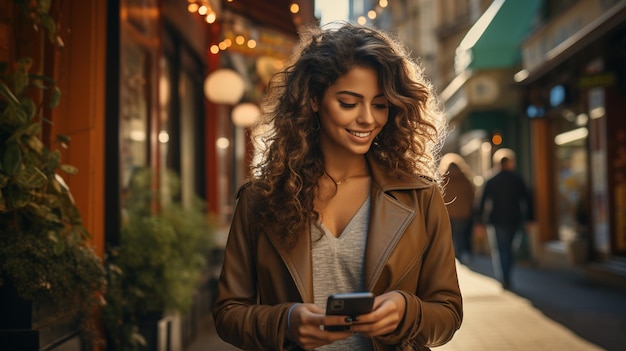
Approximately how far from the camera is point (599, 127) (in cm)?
1416

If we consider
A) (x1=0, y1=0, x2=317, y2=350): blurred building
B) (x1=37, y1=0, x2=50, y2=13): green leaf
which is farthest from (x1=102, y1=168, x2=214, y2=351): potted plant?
(x1=37, y1=0, x2=50, y2=13): green leaf

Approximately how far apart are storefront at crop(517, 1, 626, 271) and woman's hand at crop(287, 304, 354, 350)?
9807 mm

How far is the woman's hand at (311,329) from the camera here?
2309mm

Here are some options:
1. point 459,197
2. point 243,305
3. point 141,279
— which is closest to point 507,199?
point 459,197

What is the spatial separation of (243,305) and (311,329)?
367mm

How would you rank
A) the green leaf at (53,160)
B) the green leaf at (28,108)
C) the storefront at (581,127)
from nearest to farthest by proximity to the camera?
the green leaf at (28,108) → the green leaf at (53,160) → the storefront at (581,127)

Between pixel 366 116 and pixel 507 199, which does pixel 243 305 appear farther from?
pixel 507 199

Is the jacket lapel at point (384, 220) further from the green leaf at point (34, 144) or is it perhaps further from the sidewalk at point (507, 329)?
the sidewalk at point (507, 329)

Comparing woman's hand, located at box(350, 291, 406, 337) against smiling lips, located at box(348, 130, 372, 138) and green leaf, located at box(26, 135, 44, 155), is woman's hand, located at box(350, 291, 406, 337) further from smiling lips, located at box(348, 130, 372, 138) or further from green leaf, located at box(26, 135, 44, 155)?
green leaf, located at box(26, 135, 44, 155)

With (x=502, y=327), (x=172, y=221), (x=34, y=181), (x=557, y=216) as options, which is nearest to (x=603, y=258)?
(x=557, y=216)

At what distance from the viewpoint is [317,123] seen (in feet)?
9.21

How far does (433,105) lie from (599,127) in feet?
39.5

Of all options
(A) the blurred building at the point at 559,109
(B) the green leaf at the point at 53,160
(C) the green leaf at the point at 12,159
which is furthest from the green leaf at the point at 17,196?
(A) the blurred building at the point at 559,109

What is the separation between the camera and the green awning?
18.5 meters
